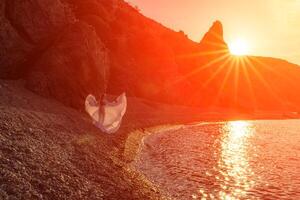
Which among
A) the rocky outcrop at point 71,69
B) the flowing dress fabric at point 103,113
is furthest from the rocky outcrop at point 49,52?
the flowing dress fabric at point 103,113

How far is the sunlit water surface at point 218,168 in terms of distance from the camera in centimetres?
2661

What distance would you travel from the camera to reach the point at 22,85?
136 ft

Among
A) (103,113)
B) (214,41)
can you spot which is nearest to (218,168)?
(103,113)

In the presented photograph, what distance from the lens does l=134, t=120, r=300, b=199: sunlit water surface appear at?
87.3 feet

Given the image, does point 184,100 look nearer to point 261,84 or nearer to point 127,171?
point 127,171

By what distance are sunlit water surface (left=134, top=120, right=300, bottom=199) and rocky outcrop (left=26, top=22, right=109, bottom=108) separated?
9.42m

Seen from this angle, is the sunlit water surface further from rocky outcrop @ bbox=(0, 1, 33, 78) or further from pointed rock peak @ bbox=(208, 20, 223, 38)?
pointed rock peak @ bbox=(208, 20, 223, 38)

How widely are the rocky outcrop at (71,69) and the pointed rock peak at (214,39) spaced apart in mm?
97520

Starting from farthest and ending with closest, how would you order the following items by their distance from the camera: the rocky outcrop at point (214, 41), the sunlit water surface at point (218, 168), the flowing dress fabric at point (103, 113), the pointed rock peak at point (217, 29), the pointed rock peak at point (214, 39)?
the pointed rock peak at point (217, 29)
the pointed rock peak at point (214, 39)
the rocky outcrop at point (214, 41)
the flowing dress fabric at point (103, 113)
the sunlit water surface at point (218, 168)

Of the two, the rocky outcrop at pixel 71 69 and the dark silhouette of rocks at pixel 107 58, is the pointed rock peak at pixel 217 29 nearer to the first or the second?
the dark silhouette of rocks at pixel 107 58

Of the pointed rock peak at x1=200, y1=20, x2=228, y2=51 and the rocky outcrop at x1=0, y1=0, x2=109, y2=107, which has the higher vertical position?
the pointed rock peak at x1=200, y1=20, x2=228, y2=51

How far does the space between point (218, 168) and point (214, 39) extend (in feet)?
391

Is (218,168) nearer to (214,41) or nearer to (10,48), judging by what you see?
(10,48)

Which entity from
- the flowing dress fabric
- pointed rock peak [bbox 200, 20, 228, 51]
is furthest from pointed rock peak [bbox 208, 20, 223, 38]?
the flowing dress fabric
